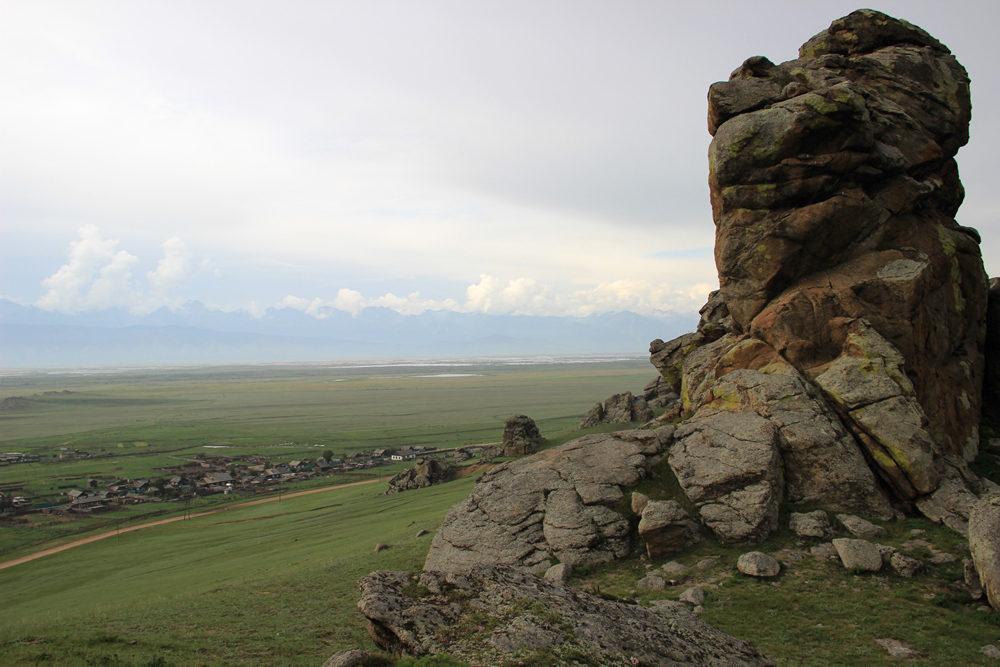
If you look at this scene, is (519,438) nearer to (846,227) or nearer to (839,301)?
(839,301)

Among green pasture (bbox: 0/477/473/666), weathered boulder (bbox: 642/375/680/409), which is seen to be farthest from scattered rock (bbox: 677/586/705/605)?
weathered boulder (bbox: 642/375/680/409)

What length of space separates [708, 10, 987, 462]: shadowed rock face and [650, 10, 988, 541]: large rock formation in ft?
0.32

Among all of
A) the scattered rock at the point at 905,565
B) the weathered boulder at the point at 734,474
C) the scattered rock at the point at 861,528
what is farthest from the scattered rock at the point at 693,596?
the scattered rock at the point at 861,528

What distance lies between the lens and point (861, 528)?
1884 centimetres

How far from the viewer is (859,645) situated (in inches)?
536

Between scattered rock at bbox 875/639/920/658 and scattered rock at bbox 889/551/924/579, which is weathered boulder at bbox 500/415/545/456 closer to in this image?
scattered rock at bbox 889/551/924/579

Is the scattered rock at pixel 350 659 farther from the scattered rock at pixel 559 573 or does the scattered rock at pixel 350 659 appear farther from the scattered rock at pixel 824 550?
the scattered rock at pixel 824 550

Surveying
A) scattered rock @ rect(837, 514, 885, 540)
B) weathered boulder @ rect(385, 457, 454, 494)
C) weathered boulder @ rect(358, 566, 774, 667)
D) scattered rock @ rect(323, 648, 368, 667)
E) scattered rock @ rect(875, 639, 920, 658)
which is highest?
weathered boulder @ rect(358, 566, 774, 667)

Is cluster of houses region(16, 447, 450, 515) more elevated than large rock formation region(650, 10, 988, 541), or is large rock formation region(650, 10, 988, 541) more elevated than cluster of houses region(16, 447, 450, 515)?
large rock formation region(650, 10, 988, 541)

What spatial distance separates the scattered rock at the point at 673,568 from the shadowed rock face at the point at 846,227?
39.4ft

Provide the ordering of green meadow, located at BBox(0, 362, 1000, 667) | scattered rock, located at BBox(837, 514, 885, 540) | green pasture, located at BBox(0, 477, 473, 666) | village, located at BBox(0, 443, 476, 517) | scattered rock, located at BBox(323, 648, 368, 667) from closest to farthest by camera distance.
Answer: scattered rock, located at BBox(323, 648, 368, 667) → green meadow, located at BBox(0, 362, 1000, 667) → green pasture, located at BBox(0, 477, 473, 666) → scattered rock, located at BBox(837, 514, 885, 540) → village, located at BBox(0, 443, 476, 517)

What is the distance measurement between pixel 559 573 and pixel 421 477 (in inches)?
1574

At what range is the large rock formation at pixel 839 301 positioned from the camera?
2072cm

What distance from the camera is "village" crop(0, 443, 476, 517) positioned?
199 feet
